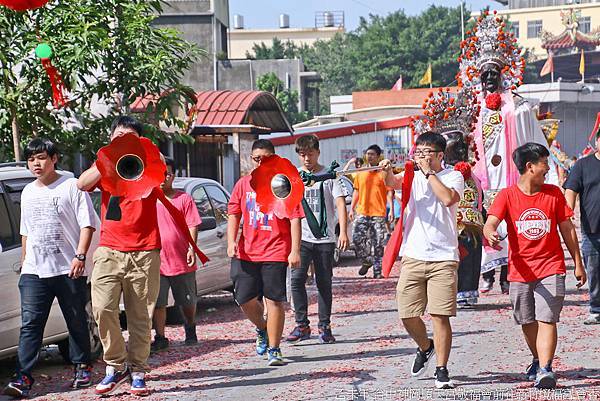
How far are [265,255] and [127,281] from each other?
142cm

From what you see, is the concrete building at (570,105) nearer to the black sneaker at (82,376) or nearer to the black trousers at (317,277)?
the black trousers at (317,277)

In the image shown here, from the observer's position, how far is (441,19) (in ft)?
281

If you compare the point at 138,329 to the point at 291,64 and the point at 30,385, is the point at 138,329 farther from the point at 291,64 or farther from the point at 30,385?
the point at 291,64

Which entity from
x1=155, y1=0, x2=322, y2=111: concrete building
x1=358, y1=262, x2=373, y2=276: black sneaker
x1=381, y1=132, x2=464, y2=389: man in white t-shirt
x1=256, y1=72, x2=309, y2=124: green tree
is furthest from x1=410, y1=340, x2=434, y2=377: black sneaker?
x1=256, y1=72, x2=309, y2=124: green tree

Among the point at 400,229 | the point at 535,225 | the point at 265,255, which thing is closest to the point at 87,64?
the point at 265,255

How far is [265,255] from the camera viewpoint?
8984 mm

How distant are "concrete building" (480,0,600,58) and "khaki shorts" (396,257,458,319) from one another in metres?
112

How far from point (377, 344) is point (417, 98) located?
52493 mm

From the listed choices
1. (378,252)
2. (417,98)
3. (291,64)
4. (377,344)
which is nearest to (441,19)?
(291,64)

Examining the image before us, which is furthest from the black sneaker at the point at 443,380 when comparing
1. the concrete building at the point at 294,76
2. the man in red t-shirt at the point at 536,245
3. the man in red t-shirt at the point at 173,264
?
the concrete building at the point at 294,76

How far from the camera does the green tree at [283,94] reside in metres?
65.1

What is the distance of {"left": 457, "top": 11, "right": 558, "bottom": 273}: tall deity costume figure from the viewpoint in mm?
13648

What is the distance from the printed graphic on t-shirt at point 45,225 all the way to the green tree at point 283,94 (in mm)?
55989

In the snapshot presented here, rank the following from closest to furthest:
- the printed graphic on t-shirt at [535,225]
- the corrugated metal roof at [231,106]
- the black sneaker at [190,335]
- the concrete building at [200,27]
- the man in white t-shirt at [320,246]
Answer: the printed graphic on t-shirt at [535,225] → the man in white t-shirt at [320,246] → the black sneaker at [190,335] → the corrugated metal roof at [231,106] → the concrete building at [200,27]
